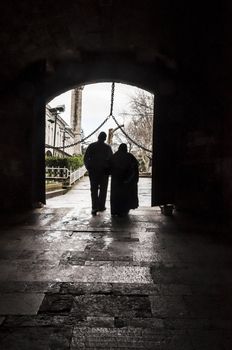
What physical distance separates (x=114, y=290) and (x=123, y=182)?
4.18 m

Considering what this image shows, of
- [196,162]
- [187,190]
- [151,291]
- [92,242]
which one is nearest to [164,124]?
[196,162]

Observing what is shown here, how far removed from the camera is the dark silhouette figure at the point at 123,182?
22.9 feet

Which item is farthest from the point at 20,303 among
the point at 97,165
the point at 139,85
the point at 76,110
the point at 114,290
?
the point at 76,110

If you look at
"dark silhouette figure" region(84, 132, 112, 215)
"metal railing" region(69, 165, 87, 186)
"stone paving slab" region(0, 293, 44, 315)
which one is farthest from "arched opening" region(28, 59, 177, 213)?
"metal railing" region(69, 165, 87, 186)

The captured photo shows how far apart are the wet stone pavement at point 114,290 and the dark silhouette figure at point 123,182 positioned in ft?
5.34

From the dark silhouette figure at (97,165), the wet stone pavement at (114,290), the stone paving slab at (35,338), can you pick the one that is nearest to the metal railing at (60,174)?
the dark silhouette figure at (97,165)

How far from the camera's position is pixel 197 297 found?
278 centimetres

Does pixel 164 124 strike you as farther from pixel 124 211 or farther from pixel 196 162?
pixel 124 211

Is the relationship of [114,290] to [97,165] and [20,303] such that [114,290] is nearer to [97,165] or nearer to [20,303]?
[20,303]

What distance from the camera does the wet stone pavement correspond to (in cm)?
214

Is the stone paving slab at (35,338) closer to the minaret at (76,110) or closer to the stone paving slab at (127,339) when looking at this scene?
the stone paving slab at (127,339)

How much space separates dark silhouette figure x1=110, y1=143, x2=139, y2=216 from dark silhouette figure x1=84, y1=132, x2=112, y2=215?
0.22 metres

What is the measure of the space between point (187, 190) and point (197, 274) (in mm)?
4074

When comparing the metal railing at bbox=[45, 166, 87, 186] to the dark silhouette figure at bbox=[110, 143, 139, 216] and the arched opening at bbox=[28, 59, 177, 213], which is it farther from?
the dark silhouette figure at bbox=[110, 143, 139, 216]
